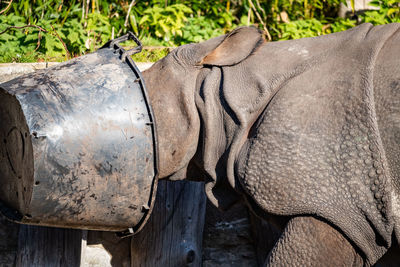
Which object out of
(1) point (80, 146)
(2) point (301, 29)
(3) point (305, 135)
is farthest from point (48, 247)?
(2) point (301, 29)

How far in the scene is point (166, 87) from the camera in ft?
7.84

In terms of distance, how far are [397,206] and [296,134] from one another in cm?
47

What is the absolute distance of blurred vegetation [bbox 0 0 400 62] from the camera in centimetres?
386

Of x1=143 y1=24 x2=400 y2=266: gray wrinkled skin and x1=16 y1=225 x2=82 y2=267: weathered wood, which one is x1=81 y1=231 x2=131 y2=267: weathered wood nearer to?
x1=16 y1=225 x2=82 y2=267: weathered wood

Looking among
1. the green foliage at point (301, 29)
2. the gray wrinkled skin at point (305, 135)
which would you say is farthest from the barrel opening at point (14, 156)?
the green foliage at point (301, 29)

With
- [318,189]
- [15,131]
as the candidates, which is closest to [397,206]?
[318,189]

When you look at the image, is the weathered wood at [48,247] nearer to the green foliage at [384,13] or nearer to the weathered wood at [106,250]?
the weathered wood at [106,250]

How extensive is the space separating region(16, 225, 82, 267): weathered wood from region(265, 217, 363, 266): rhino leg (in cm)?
140

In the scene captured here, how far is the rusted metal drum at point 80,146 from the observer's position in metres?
2.13

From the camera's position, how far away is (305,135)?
2.02m

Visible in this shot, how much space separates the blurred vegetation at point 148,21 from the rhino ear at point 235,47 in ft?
4.30

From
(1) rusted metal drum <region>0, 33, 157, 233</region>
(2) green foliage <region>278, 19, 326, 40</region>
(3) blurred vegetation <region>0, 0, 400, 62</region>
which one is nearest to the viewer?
(1) rusted metal drum <region>0, 33, 157, 233</region>

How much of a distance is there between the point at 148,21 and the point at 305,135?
2746 mm

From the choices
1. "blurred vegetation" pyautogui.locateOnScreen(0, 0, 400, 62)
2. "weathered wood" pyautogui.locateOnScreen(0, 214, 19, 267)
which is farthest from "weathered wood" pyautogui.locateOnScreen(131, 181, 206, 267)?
"blurred vegetation" pyautogui.locateOnScreen(0, 0, 400, 62)
